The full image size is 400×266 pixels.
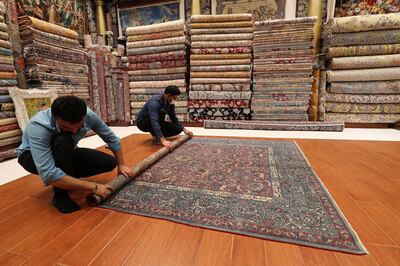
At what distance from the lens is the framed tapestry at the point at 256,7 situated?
217 inches

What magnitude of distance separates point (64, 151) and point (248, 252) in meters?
1.22

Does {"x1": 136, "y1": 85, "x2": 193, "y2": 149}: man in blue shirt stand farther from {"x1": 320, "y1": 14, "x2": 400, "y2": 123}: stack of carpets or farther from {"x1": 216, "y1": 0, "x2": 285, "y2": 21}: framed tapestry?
{"x1": 216, "y1": 0, "x2": 285, "y2": 21}: framed tapestry

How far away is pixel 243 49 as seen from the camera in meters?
4.62

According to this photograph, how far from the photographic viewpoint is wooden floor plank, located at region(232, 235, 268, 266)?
979 mm

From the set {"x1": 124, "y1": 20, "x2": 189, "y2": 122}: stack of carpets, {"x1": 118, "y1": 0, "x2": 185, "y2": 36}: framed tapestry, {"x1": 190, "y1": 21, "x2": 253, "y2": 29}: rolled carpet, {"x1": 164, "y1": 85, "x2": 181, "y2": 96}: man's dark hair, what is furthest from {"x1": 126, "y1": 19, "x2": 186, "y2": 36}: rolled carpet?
{"x1": 164, "y1": 85, "x2": 181, "y2": 96}: man's dark hair

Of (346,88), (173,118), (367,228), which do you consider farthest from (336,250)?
(346,88)

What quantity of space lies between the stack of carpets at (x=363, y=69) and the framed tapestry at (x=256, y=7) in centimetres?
161

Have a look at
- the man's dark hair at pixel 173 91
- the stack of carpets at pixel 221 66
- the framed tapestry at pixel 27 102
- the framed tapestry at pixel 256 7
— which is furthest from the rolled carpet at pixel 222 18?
the framed tapestry at pixel 27 102

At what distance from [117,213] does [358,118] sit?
4.76 meters

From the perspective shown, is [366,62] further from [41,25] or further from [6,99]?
[6,99]

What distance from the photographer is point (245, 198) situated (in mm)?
1507

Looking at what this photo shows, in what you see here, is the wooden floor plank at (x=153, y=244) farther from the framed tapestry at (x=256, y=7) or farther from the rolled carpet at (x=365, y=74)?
the framed tapestry at (x=256, y=7)

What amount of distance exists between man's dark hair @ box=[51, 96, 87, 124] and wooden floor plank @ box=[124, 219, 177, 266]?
29.0 inches

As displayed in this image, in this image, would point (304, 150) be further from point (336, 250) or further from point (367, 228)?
point (336, 250)
